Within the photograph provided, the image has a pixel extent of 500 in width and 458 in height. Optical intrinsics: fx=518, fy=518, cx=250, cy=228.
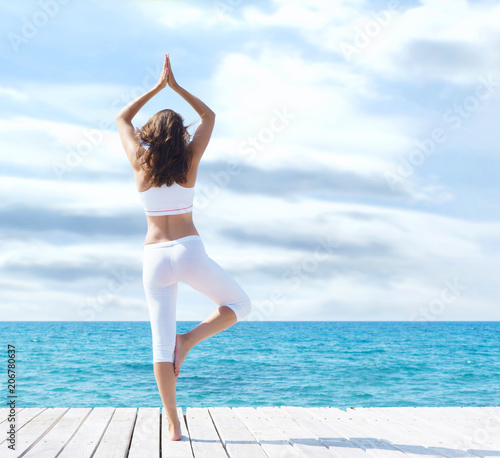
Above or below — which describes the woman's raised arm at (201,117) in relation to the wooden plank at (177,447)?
above

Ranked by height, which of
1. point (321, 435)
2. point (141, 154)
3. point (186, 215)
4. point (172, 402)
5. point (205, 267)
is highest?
point (141, 154)

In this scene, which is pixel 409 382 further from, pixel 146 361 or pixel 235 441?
pixel 235 441

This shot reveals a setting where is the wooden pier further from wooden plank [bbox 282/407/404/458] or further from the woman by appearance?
the woman

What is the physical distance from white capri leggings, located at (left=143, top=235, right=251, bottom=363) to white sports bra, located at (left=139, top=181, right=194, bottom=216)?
189 mm

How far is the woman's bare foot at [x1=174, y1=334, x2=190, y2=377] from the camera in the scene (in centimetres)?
320

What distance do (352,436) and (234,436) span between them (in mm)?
810

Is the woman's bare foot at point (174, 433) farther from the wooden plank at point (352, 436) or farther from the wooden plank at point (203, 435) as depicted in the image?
the wooden plank at point (352, 436)

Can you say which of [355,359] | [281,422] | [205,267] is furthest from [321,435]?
[355,359]

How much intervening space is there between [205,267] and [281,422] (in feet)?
4.92

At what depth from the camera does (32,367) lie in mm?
21156

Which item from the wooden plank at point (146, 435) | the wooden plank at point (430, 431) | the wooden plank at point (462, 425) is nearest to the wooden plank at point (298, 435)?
the wooden plank at point (430, 431)

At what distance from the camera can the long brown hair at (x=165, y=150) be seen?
10.3 ft

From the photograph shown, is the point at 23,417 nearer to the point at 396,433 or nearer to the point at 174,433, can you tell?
the point at 174,433

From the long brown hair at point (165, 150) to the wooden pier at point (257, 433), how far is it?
1.63 m
